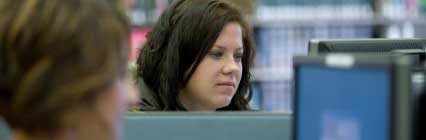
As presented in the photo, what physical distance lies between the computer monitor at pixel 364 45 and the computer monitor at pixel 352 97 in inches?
14.3

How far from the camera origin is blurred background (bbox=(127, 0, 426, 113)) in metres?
3.75

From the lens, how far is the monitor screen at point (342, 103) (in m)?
0.99

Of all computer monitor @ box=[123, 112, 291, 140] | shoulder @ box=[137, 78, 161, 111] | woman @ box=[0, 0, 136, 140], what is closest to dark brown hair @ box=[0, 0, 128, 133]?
woman @ box=[0, 0, 136, 140]

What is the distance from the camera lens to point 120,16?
90 centimetres

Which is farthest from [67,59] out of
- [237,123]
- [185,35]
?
[185,35]

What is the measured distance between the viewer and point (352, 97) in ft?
3.38

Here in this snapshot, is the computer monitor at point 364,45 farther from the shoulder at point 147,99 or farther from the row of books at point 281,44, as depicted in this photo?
the row of books at point 281,44

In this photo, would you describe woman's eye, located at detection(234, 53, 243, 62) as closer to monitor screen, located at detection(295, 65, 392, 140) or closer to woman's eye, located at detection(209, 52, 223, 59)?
woman's eye, located at detection(209, 52, 223, 59)

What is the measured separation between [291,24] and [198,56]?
192 centimetres

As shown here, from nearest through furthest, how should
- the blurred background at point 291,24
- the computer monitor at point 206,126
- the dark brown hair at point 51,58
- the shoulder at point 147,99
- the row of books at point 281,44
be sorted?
the dark brown hair at point 51,58 → the computer monitor at point 206,126 → the shoulder at point 147,99 → the blurred background at point 291,24 → the row of books at point 281,44

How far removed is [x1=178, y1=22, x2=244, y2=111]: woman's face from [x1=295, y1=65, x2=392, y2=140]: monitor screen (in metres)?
0.78

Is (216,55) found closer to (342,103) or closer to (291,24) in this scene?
(342,103)

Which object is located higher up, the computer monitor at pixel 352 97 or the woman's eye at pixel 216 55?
the woman's eye at pixel 216 55

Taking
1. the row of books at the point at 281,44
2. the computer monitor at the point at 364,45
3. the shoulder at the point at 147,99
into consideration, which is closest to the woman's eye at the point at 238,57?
the shoulder at the point at 147,99
